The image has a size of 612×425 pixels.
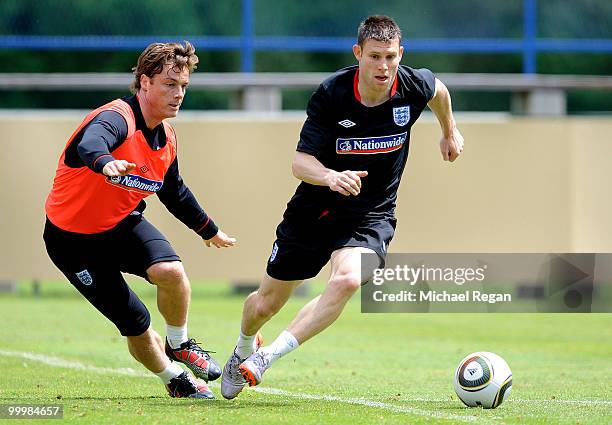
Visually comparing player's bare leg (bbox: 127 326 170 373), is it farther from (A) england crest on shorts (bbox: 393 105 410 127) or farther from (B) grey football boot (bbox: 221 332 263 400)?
(A) england crest on shorts (bbox: 393 105 410 127)

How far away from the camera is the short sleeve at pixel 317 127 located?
25.7 ft

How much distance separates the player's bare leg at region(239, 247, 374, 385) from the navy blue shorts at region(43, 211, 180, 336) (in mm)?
1052

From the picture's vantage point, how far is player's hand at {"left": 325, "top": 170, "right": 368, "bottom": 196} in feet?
23.8

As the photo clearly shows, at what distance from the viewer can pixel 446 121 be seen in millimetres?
8555

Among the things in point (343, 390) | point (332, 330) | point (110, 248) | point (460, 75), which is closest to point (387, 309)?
point (332, 330)

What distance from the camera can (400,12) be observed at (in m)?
18.2

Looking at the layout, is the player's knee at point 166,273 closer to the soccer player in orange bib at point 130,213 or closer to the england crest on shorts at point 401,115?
the soccer player in orange bib at point 130,213

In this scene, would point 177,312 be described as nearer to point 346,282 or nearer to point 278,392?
→ point 278,392

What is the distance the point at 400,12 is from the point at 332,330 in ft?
19.6

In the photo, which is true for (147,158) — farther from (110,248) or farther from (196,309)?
(196,309)

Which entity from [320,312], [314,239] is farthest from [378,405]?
[314,239]

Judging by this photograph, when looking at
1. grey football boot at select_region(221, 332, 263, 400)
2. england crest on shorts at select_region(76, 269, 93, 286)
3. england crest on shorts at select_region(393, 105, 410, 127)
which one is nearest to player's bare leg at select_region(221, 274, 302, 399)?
grey football boot at select_region(221, 332, 263, 400)

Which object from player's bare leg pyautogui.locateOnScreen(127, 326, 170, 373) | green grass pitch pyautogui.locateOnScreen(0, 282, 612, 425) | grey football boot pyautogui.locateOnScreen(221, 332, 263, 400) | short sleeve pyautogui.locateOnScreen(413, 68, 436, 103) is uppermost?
short sleeve pyautogui.locateOnScreen(413, 68, 436, 103)

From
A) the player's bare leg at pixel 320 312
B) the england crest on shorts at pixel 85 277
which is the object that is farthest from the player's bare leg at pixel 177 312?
the player's bare leg at pixel 320 312
